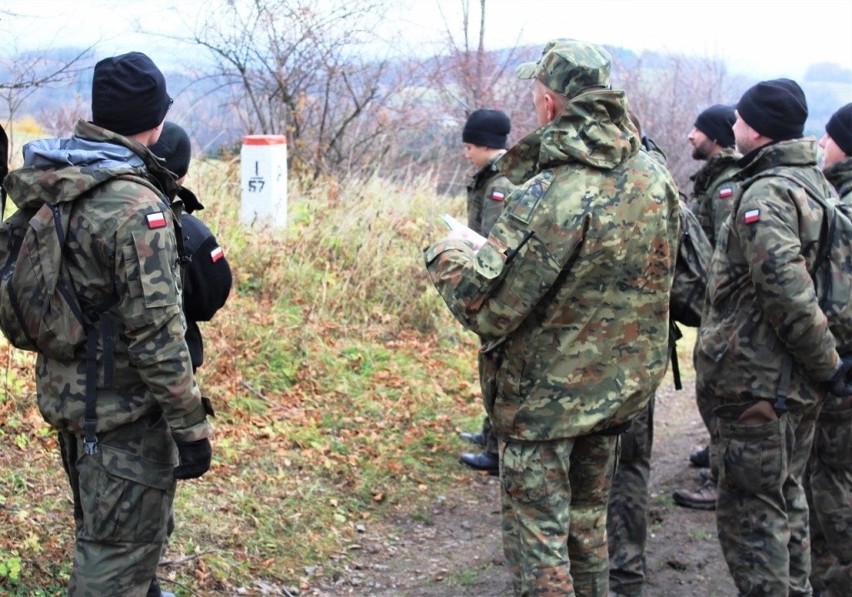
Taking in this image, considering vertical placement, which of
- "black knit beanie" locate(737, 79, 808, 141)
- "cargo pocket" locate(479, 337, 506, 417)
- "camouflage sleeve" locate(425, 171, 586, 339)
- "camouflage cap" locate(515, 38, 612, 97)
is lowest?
"cargo pocket" locate(479, 337, 506, 417)

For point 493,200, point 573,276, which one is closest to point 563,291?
point 573,276

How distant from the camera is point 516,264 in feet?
11.0

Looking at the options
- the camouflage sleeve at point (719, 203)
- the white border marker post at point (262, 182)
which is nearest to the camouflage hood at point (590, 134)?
the camouflage sleeve at point (719, 203)

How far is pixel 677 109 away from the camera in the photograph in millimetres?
15062

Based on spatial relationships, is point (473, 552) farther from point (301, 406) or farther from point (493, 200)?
point (493, 200)

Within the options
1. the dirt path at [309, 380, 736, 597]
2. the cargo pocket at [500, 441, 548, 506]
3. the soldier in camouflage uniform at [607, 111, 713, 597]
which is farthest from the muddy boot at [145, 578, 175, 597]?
the soldier in camouflage uniform at [607, 111, 713, 597]

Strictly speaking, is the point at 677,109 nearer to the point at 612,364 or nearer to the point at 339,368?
the point at 339,368

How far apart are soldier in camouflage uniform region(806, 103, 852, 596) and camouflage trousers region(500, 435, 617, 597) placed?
4.62 ft

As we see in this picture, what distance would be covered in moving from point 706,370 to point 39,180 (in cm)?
283

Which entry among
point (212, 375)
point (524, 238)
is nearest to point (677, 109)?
point (212, 375)

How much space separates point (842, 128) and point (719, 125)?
1095mm

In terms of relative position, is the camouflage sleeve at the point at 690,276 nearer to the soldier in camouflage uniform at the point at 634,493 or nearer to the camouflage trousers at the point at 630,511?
the soldier in camouflage uniform at the point at 634,493

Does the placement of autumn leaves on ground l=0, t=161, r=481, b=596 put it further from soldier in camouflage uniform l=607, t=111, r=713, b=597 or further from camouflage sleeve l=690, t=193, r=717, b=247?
camouflage sleeve l=690, t=193, r=717, b=247

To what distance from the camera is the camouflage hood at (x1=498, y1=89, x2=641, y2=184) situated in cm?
339
